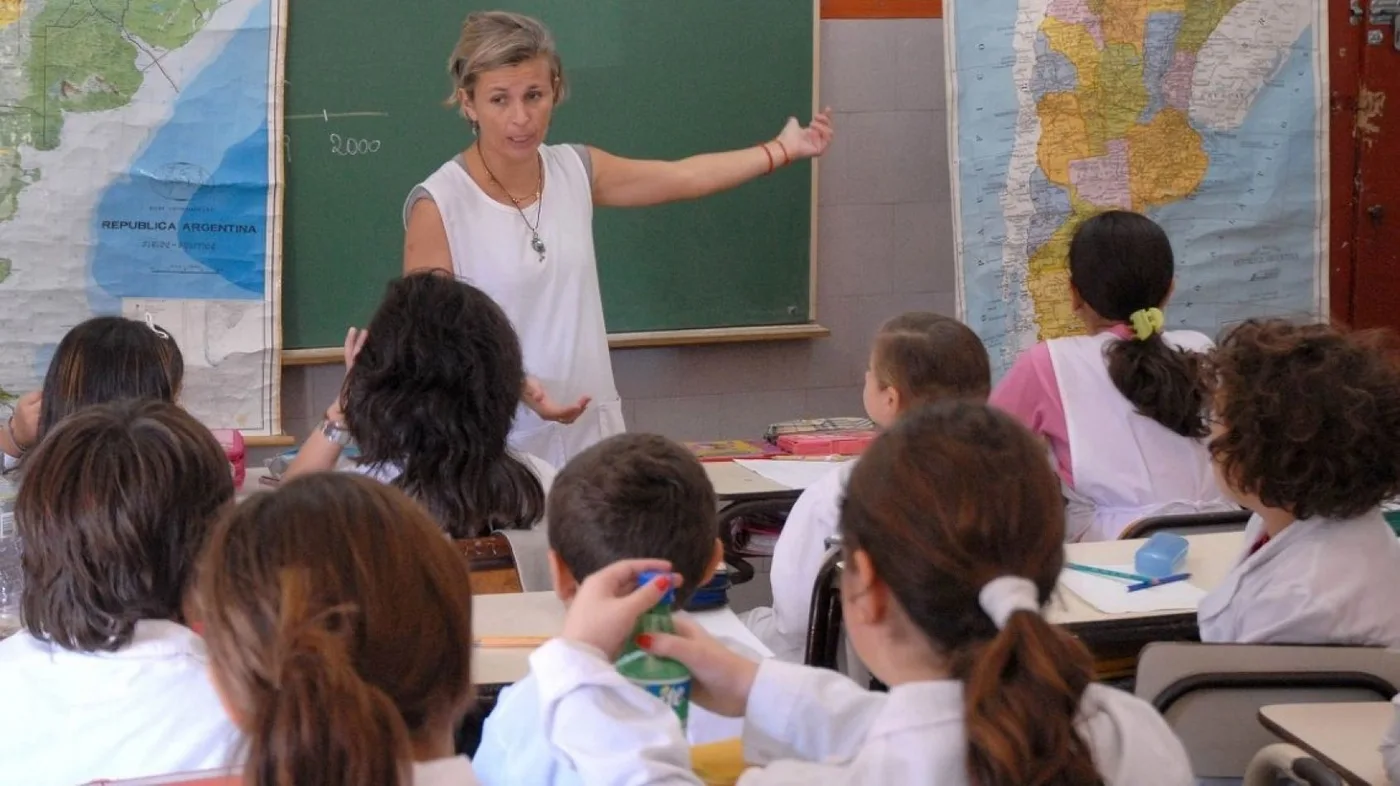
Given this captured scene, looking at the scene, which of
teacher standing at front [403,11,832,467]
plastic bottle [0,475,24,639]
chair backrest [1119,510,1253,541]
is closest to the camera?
plastic bottle [0,475,24,639]

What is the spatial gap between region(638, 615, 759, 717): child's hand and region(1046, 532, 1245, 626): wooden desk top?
0.97m

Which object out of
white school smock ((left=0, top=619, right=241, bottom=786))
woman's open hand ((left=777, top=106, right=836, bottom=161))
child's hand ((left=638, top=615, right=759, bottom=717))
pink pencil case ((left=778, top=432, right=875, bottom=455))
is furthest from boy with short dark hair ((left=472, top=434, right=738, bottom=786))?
woman's open hand ((left=777, top=106, right=836, bottom=161))

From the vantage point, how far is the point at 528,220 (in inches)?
141

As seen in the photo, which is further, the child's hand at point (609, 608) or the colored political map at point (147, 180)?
the colored political map at point (147, 180)

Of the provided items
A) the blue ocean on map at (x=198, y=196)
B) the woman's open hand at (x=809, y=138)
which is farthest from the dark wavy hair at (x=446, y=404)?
the blue ocean on map at (x=198, y=196)

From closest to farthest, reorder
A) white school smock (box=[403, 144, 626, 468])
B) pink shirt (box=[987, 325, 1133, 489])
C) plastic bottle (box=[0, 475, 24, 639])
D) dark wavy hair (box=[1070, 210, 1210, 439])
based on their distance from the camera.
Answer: plastic bottle (box=[0, 475, 24, 639]) < dark wavy hair (box=[1070, 210, 1210, 439]) < pink shirt (box=[987, 325, 1133, 489]) < white school smock (box=[403, 144, 626, 468])

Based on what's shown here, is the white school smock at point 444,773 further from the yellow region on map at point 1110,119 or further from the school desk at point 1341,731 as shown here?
the yellow region on map at point 1110,119

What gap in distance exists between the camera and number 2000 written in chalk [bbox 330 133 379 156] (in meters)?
4.14

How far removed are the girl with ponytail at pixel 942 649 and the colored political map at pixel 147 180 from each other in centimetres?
292

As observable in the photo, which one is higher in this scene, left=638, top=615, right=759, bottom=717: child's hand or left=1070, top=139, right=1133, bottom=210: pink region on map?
left=1070, top=139, right=1133, bottom=210: pink region on map

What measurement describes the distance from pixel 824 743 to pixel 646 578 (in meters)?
0.25

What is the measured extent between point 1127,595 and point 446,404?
1169 millimetres

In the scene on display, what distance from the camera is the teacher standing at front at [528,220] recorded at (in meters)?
3.39

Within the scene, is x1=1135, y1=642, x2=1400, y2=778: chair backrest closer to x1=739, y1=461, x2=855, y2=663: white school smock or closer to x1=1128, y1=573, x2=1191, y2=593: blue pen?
x1=1128, y1=573, x2=1191, y2=593: blue pen
